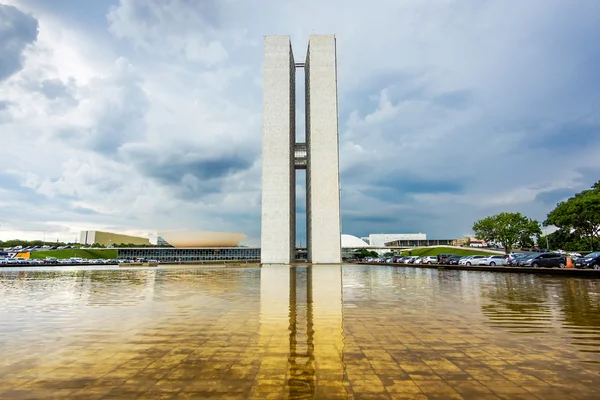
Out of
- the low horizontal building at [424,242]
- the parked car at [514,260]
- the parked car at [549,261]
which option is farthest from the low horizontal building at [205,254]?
the parked car at [549,261]

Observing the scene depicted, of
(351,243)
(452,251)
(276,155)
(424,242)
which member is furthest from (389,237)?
(276,155)

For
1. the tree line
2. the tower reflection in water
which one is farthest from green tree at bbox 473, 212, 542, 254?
the tower reflection in water

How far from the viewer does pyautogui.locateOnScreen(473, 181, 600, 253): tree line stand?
48906 mm

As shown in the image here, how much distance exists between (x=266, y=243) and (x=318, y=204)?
10.3m

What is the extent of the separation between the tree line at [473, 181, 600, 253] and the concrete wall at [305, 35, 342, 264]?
28059 mm

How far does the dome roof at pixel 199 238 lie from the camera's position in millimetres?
95750

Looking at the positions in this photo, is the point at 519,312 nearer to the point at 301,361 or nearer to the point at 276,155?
the point at 301,361

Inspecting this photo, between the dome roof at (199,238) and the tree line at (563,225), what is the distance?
59.2 meters

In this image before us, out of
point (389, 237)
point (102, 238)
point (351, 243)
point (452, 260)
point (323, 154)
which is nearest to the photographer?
point (452, 260)

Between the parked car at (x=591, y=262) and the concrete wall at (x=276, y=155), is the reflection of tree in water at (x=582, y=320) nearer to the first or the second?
the parked car at (x=591, y=262)

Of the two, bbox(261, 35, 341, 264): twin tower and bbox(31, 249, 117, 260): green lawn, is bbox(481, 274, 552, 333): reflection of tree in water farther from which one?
bbox(31, 249, 117, 260): green lawn

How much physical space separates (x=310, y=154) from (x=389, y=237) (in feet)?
407

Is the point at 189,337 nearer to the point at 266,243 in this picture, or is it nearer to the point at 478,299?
the point at 478,299

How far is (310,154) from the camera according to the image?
198 ft
